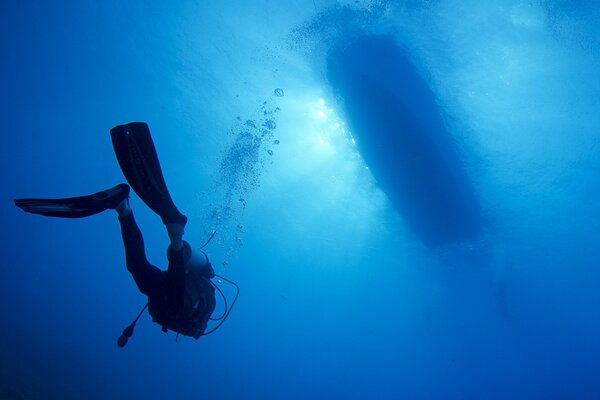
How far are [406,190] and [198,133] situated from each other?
10.9m

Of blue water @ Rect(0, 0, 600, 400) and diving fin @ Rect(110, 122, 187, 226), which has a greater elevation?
blue water @ Rect(0, 0, 600, 400)

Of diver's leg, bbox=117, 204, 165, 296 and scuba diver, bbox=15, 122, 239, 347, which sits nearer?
scuba diver, bbox=15, 122, 239, 347

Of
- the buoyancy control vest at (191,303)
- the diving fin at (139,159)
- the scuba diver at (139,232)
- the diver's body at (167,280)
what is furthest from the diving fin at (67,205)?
the buoyancy control vest at (191,303)

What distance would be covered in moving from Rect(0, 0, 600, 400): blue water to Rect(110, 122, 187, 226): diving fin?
328 inches

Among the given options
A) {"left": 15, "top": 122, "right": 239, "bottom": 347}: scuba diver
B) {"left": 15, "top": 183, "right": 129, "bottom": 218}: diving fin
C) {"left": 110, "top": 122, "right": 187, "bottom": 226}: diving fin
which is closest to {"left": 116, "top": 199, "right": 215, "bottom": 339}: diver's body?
{"left": 15, "top": 122, "right": 239, "bottom": 347}: scuba diver

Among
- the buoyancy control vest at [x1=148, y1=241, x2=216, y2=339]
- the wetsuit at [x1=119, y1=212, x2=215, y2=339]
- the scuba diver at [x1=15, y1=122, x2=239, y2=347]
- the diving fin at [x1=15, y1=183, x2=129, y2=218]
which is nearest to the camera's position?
the diving fin at [x1=15, y1=183, x2=129, y2=218]

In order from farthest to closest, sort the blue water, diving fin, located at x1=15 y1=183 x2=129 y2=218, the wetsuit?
the blue water < the wetsuit < diving fin, located at x1=15 y1=183 x2=129 y2=218

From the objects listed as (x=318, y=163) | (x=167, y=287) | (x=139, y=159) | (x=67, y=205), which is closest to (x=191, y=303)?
(x=167, y=287)

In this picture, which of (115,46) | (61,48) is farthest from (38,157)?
(115,46)

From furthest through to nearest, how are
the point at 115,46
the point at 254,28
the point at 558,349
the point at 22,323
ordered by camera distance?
the point at 22,323, the point at 558,349, the point at 115,46, the point at 254,28

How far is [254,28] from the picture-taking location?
1071 centimetres

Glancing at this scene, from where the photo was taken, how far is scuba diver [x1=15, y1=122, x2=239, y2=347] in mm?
3453

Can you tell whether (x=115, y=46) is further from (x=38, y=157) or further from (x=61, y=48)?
(x=38, y=157)

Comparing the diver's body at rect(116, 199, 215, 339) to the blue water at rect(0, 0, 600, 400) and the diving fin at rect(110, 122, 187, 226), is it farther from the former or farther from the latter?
the blue water at rect(0, 0, 600, 400)
